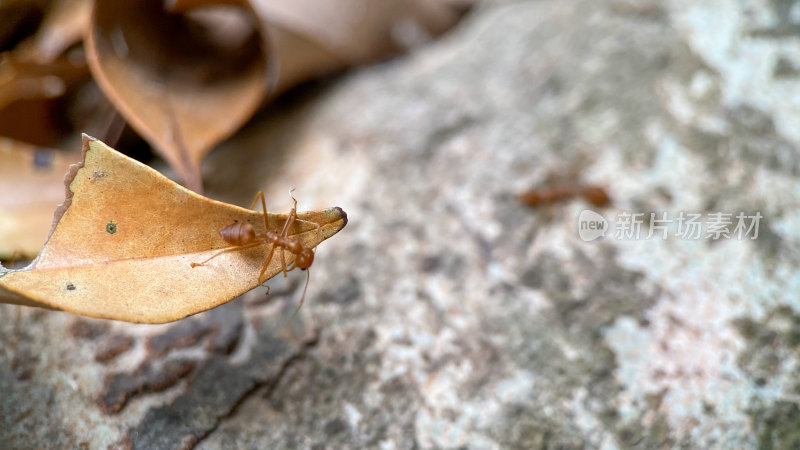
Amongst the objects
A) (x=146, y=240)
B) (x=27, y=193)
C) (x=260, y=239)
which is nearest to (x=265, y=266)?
(x=260, y=239)

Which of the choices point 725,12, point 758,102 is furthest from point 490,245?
point 725,12

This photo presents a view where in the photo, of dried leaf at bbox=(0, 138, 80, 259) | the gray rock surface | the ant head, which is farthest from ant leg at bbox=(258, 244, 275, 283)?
dried leaf at bbox=(0, 138, 80, 259)

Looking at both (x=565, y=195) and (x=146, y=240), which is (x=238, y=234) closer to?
(x=146, y=240)

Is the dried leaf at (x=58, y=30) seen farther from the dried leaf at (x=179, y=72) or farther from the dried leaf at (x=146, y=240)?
the dried leaf at (x=146, y=240)

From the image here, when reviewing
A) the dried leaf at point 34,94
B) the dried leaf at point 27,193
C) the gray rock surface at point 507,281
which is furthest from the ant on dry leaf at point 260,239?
the dried leaf at point 34,94

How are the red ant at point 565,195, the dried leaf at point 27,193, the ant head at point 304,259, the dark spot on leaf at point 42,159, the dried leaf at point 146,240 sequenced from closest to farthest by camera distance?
the dried leaf at point 146,240, the ant head at point 304,259, the dried leaf at point 27,193, the dark spot on leaf at point 42,159, the red ant at point 565,195

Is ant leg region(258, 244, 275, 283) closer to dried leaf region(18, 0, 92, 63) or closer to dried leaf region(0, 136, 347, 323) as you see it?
dried leaf region(0, 136, 347, 323)

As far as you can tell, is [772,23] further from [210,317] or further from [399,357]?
[210,317]
